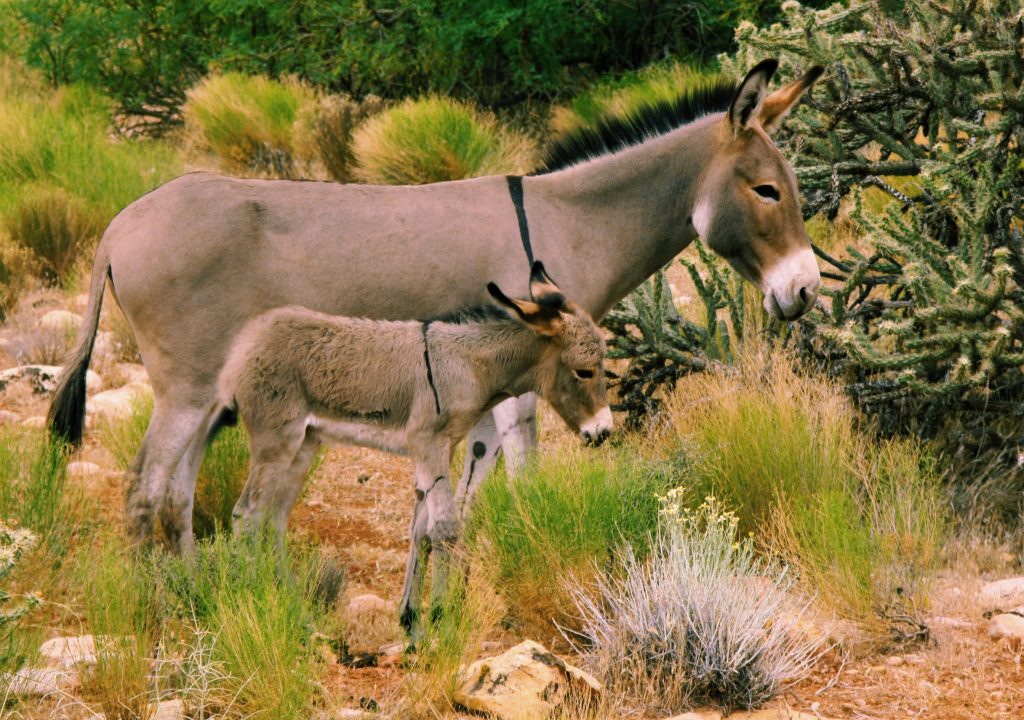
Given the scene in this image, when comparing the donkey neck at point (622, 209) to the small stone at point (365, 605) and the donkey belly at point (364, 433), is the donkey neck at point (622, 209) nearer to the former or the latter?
the donkey belly at point (364, 433)

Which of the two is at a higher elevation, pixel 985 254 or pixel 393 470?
pixel 985 254

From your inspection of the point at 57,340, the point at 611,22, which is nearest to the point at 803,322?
the point at 57,340

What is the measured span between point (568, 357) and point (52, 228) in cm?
714

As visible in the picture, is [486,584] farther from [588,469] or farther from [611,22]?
[611,22]

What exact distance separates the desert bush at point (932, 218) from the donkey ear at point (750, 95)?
3.26 feet

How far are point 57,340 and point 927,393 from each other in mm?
5958

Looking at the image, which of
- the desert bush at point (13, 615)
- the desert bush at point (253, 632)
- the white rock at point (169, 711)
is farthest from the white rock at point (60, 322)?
the white rock at point (169, 711)

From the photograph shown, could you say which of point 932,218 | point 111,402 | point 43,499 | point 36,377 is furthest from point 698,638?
point 36,377

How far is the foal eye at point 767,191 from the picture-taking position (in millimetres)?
5312

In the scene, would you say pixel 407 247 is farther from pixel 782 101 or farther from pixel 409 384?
pixel 782 101

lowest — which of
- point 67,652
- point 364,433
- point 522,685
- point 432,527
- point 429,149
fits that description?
point 522,685

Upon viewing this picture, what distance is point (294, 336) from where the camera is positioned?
482cm

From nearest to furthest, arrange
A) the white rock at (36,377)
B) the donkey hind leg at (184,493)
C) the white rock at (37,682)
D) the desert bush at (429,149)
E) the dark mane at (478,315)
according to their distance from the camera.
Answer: the white rock at (37,682) < the dark mane at (478,315) < the donkey hind leg at (184,493) < the white rock at (36,377) < the desert bush at (429,149)

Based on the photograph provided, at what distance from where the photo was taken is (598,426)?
15.9 ft
